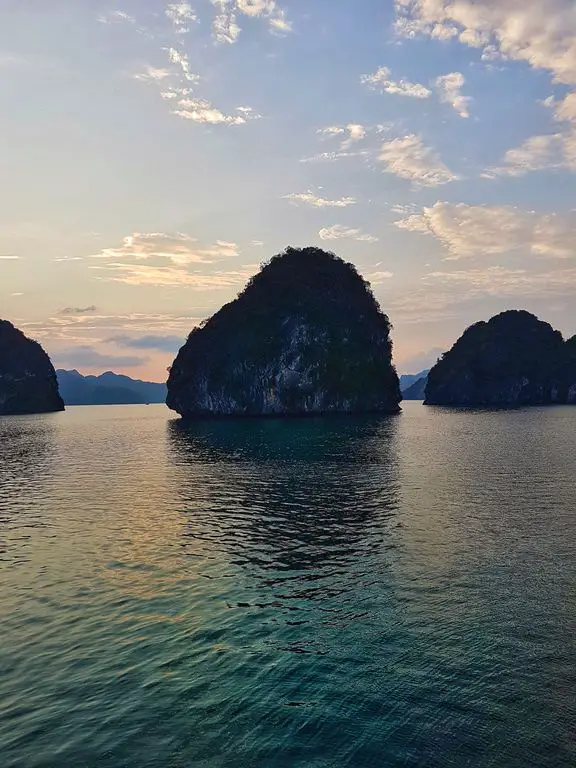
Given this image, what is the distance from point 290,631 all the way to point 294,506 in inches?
948

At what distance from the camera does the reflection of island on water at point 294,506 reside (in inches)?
1139

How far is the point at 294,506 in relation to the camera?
4400 cm

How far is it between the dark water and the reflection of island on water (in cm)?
31

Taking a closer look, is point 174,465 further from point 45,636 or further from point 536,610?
point 536,610

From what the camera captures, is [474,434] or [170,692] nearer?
[170,692]

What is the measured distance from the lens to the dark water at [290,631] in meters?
13.2

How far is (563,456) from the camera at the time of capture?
6975cm

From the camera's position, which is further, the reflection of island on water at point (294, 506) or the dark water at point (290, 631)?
the reflection of island on water at point (294, 506)

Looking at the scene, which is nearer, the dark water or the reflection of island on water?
the dark water

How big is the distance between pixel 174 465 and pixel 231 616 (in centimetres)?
5327

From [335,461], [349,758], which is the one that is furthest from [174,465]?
[349,758]

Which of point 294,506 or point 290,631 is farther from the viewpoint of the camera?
point 294,506

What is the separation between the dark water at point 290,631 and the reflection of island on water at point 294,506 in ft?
1.01

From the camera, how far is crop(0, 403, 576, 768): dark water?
1324cm
